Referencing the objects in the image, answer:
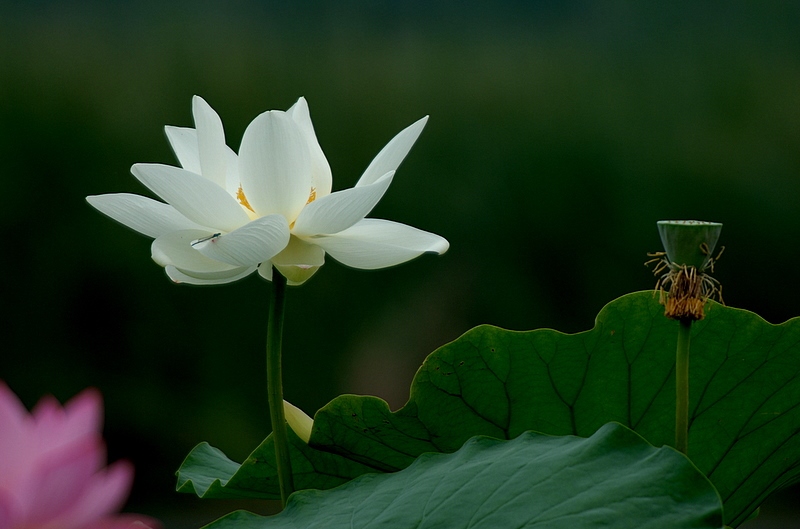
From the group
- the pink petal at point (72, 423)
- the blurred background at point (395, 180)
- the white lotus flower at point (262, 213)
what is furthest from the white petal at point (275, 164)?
the blurred background at point (395, 180)

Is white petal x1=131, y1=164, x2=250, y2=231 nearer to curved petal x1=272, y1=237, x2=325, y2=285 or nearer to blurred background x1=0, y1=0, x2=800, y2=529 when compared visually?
curved petal x1=272, y1=237, x2=325, y2=285

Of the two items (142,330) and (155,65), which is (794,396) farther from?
(155,65)

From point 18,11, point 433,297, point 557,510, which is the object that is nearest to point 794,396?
point 557,510

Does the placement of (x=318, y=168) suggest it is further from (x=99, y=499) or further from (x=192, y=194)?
(x=99, y=499)

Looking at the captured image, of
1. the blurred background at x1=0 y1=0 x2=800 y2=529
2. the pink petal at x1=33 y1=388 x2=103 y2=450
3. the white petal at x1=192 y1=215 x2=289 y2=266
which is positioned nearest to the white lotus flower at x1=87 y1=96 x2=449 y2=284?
the white petal at x1=192 y1=215 x2=289 y2=266

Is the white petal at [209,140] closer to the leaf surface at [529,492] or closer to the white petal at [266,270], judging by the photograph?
the white petal at [266,270]

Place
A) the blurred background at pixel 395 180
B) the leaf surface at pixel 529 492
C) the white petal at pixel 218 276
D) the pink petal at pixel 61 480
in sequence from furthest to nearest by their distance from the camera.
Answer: the blurred background at pixel 395 180
the white petal at pixel 218 276
the leaf surface at pixel 529 492
the pink petal at pixel 61 480
